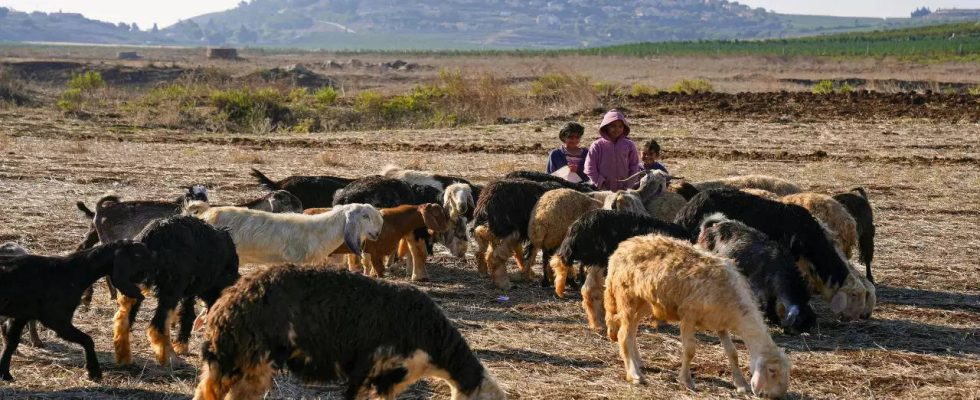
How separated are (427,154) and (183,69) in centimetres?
4593

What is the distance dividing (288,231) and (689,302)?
4.03m

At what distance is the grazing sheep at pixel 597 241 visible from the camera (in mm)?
9969

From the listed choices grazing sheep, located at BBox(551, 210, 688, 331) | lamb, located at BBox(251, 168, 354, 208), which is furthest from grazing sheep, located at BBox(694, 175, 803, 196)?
lamb, located at BBox(251, 168, 354, 208)

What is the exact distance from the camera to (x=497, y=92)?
112ft

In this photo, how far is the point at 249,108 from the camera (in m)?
33.8

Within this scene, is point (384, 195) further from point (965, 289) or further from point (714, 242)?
point (965, 289)

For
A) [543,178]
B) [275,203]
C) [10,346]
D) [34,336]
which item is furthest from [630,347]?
[543,178]

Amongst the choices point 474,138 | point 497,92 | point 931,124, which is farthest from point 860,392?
point 497,92

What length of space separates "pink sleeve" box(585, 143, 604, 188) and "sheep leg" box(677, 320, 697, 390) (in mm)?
5932

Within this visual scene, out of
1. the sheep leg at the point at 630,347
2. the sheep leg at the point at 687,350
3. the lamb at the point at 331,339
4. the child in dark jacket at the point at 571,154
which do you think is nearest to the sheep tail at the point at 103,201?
the lamb at the point at 331,339

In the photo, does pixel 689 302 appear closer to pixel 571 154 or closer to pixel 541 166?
pixel 571 154

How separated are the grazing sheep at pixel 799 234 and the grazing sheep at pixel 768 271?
51 centimetres

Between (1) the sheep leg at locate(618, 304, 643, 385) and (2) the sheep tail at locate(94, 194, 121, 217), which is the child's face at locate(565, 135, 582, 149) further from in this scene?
(1) the sheep leg at locate(618, 304, 643, 385)

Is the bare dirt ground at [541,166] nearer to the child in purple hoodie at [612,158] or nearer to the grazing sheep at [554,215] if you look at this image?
the grazing sheep at [554,215]
